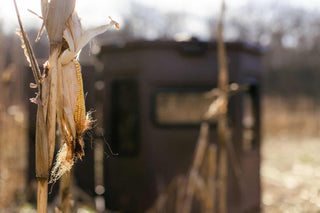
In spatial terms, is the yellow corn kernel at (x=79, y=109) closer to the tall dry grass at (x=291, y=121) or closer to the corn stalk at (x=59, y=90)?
the corn stalk at (x=59, y=90)

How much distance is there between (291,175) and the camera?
5270mm

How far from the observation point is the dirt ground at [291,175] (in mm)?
3643

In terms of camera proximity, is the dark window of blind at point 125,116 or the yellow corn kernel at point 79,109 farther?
A: the dark window of blind at point 125,116

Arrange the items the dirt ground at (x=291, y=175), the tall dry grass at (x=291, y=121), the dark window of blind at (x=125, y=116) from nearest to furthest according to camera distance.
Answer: the dark window of blind at (x=125, y=116) < the dirt ground at (x=291, y=175) < the tall dry grass at (x=291, y=121)

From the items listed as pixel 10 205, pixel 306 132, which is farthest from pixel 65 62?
pixel 306 132

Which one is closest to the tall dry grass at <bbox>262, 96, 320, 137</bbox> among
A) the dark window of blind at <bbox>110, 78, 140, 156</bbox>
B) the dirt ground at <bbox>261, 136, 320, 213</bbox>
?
the dirt ground at <bbox>261, 136, 320, 213</bbox>

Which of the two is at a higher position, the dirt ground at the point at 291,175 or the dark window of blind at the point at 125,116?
the dark window of blind at the point at 125,116

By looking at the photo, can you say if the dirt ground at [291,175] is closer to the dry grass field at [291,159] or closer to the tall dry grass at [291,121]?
the dry grass field at [291,159]

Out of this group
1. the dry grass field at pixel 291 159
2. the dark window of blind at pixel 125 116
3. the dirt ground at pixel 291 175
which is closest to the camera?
the dark window of blind at pixel 125 116

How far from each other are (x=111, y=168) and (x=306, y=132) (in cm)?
710

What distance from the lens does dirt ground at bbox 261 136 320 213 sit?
12.0 ft

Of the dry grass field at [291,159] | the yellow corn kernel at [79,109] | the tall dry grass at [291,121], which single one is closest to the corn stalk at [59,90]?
the yellow corn kernel at [79,109]

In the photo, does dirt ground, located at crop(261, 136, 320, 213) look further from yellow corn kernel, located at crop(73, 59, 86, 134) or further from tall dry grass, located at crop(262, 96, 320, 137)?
yellow corn kernel, located at crop(73, 59, 86, 134)

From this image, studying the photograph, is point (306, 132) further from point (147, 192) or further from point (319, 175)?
point (147, 192)
